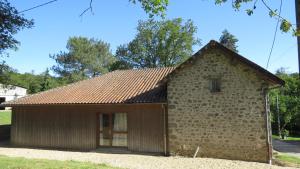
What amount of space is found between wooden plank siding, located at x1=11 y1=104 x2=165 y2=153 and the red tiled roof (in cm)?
47

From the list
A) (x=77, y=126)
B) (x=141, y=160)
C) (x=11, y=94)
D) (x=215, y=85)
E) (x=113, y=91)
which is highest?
(x=11, y=94)

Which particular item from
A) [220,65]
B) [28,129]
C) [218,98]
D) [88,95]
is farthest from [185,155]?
[28,129]

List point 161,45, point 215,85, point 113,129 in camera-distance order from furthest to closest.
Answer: point 161,45 → point 113,129 → point 215,85

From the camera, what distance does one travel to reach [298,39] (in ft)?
12.8

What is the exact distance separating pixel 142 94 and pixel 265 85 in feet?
20.7

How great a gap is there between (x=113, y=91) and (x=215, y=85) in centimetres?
626

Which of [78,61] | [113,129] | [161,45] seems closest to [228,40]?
[161,45]

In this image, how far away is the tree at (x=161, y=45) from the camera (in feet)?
153

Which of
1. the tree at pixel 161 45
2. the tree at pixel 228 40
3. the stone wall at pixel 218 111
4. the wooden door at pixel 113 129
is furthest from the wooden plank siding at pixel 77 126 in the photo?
the tree at pixel 228 40

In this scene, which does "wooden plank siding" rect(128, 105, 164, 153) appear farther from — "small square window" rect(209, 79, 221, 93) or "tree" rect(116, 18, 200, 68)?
"tree" rect(116, 18, 200, 68)

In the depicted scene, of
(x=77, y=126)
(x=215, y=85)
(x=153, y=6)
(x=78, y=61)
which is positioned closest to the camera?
(x=153, y=6)

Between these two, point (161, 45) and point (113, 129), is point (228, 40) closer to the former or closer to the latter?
point (161, 45)

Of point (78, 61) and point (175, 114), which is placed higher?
point (78, 61)

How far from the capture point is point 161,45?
1839 inches
